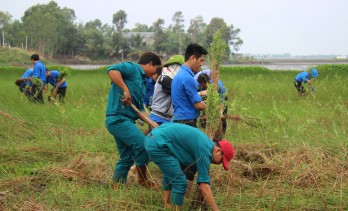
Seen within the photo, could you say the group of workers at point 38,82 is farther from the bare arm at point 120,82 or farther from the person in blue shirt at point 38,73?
the bare arm at point 120,82

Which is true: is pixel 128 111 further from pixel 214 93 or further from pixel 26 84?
pixel 26 84

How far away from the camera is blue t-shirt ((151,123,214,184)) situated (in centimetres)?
317

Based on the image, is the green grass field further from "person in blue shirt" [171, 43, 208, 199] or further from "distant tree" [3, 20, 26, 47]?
"distant tree" [3, 20, 26, 47]

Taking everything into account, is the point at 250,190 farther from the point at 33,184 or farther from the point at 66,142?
the point at 66,142

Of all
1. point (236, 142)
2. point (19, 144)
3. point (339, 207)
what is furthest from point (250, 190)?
point (19, 144)

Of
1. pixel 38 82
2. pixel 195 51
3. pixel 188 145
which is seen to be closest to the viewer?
pixel 188 145

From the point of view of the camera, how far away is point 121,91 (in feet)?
13.6

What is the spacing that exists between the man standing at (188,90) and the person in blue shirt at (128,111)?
32 cm

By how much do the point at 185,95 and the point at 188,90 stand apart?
9 cm

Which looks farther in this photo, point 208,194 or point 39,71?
point 39,71

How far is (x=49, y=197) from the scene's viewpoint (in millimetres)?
3859

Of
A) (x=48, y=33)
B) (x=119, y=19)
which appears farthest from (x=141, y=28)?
(x=48, y=33)

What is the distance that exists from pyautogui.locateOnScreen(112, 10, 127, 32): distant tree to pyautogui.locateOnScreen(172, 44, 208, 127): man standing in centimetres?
6330

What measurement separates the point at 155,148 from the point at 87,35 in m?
51.5
